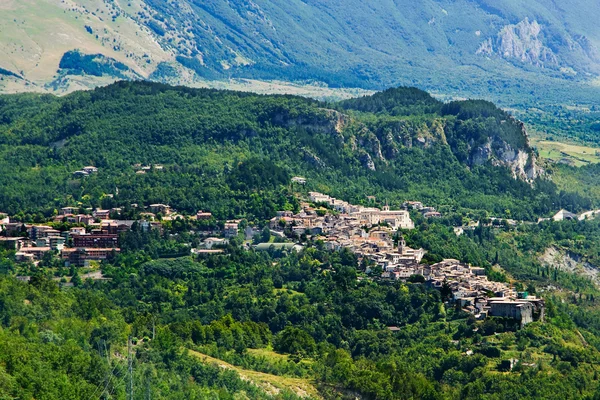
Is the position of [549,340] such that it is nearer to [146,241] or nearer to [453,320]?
[453,320]

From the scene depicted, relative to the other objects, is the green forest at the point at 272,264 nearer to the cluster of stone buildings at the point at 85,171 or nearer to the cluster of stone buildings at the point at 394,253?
the cluster of stone buildings at the point at 85,171

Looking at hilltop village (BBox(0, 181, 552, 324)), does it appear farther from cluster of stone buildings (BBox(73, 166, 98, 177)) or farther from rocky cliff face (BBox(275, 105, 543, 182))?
rocky cliff face (BBox(275, 105, 543, 182))

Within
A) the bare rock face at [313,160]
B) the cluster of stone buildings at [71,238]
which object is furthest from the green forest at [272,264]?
the cluster of stone buildings at [71,238]

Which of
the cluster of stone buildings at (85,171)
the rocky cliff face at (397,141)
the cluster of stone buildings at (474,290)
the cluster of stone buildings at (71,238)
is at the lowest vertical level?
the cluster of stone buildings at (85,171)

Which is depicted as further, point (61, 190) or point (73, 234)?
point (61, 190)

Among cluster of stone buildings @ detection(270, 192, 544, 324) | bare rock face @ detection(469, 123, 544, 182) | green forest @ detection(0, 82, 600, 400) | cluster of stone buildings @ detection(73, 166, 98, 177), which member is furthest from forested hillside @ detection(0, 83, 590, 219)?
cluster of stone buildings @ detection(270, 192, 544, 324)

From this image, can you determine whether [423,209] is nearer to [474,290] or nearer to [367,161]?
[367,161]

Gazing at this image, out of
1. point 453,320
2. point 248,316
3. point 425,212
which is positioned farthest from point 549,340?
point 425,212
